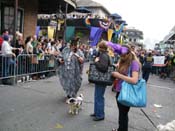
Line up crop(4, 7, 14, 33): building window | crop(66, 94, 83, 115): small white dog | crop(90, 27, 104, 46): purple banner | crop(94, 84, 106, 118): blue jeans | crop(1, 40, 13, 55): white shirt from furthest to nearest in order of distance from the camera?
crop(90, 27, 104, 46): purple banner < crop(4, 7, 14, 33): building window < crop(1, 40, 13, 55): white shirt < crop(66, 94, 83, 115): small white dog < crop(94, 84, 106, 118): blue jeans

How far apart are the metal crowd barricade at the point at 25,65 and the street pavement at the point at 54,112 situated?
1.52 feet

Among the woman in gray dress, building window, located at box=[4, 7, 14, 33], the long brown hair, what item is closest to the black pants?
the long brown hair

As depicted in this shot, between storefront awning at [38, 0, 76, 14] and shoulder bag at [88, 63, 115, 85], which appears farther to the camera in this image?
storefront awning at [38, 0, 76, 14]

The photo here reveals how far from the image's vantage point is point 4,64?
8883mm

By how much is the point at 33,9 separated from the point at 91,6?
103 feet

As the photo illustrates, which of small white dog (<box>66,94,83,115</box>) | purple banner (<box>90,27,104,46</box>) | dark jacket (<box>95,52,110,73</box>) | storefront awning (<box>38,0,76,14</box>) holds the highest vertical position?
storefront awning (<box>38,0,76,14</box>)

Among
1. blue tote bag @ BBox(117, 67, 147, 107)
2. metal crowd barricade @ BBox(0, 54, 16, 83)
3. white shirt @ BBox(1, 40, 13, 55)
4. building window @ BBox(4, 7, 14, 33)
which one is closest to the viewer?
blue tote bag @ BBox(117, 67, 147, 107)

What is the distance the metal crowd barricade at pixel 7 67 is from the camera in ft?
29.0

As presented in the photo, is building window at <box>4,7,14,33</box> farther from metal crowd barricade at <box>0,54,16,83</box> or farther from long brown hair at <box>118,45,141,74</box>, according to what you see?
long brown hair at <box>118,45,141,74</box>

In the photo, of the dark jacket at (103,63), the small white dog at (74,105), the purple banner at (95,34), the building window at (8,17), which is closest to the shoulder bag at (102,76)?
the dark jacket at (103,63)

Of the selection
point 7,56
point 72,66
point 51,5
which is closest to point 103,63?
point 72,66

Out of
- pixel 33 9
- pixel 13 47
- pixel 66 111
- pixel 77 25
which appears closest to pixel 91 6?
pixel 77 25

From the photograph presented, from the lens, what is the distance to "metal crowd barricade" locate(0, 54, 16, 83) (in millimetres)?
8852

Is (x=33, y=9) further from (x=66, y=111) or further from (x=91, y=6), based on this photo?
(x=91, y=6)
